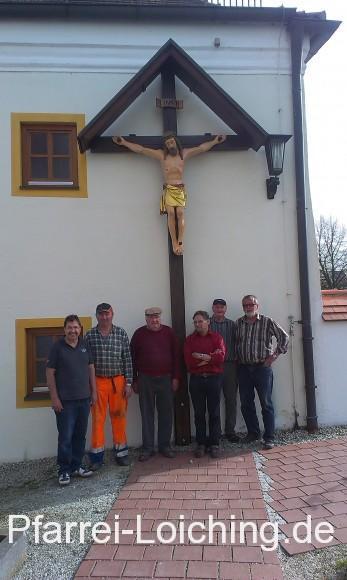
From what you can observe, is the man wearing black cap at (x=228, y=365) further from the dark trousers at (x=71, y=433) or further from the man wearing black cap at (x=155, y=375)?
the dark trousers at (x=71, y=433)

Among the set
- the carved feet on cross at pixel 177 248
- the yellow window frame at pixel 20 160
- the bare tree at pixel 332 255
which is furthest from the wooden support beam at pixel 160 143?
the bare tree at pixel 332 255

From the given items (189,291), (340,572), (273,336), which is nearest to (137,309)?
(189,291)

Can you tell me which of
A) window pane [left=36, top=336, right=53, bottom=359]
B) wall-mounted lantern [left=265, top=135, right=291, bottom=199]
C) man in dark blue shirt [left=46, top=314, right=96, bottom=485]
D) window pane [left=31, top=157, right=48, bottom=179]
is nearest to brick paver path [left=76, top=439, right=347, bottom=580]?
man in dark blue shirt [left=46, top=314, right=96, bottom=485]

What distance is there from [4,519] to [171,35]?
5.64m

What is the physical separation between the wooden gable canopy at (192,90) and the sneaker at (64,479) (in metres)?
3.58

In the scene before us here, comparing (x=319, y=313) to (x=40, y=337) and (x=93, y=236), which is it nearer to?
(x=93, y=236)

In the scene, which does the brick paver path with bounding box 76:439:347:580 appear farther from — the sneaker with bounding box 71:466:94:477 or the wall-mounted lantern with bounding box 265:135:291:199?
the wall-mounted lantern with bounding box 265:135:291:199

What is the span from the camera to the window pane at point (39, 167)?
563 centimetres

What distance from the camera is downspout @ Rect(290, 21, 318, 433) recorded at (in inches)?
222

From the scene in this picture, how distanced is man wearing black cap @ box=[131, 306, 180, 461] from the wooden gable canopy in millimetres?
2116

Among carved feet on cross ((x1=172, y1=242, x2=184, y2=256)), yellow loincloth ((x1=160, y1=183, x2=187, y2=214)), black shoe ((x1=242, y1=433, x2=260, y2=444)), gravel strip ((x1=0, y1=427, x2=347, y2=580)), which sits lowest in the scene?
gravel strip ((x1=0, y1=427, x2=347, y2=580))

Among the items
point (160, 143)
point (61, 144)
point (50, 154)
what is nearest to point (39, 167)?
point (50, 154)

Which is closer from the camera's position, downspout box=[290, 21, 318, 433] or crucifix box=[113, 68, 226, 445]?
crucifix box=[113, 68, 226, 445]

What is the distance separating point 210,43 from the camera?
19.2 ft
